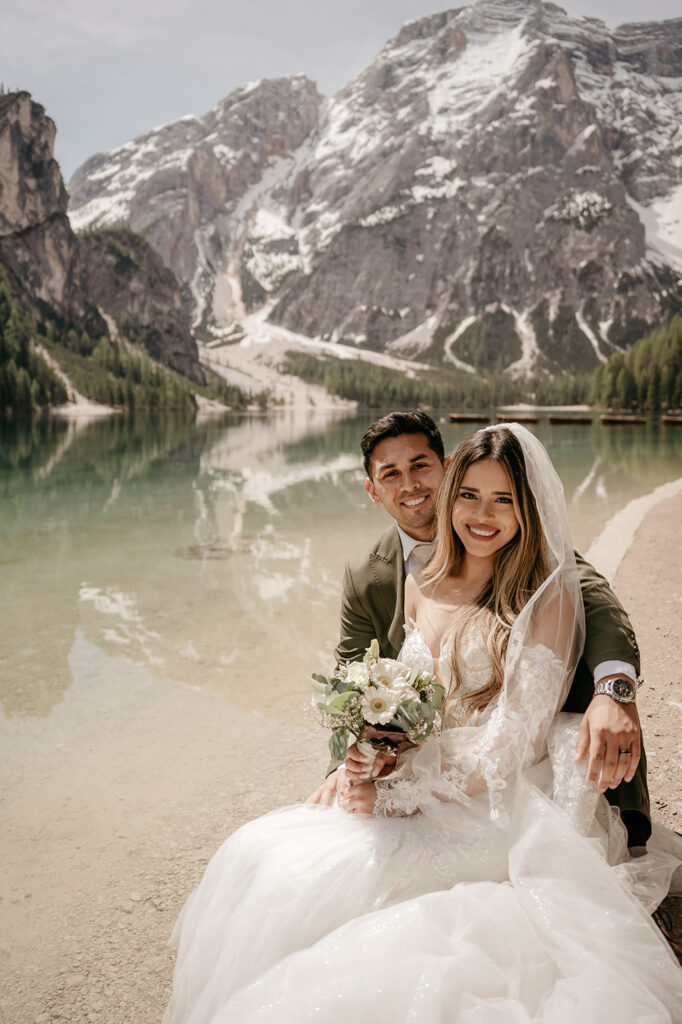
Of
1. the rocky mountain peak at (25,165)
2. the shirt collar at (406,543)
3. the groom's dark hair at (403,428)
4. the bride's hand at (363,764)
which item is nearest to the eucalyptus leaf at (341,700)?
the bride's hand at (363,764)

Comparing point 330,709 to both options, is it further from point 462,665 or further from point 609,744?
point 609,744

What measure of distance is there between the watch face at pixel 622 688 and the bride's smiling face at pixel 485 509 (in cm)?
81

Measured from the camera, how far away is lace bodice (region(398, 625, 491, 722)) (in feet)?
10.9

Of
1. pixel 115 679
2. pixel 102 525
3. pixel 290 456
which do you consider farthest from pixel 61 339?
pixel 115 679

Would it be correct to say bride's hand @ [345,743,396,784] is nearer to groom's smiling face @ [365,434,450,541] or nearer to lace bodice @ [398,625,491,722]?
lace bodice @ [398,625,491,722]

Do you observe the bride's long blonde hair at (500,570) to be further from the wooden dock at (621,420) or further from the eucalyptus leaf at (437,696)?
the wooden dock at (621,420)

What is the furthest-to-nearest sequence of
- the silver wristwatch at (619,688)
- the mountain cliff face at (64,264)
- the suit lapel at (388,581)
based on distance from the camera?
1. the mountain cliff face at (64,264)
2. the suit lapel at (388,581)
3. the silver wristwatch at (619,688)

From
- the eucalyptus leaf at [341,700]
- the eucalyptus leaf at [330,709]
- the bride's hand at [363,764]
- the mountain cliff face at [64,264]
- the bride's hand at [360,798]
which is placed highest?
the mountain cliff face at [64,264]

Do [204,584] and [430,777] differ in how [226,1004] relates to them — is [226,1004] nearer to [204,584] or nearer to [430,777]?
[430,777]

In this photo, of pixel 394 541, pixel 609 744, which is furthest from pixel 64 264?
pixel 609 744

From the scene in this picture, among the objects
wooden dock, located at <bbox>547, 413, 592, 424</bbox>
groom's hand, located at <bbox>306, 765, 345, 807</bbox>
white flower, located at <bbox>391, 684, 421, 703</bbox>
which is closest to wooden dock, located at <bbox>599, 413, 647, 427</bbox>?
wooden dock, located at <bbox>547, 413, 592, 424</bbox>

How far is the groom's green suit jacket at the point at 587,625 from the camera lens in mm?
3318

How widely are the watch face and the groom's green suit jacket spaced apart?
0.43 ft

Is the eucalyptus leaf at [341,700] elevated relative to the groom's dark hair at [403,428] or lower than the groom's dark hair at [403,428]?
lower
